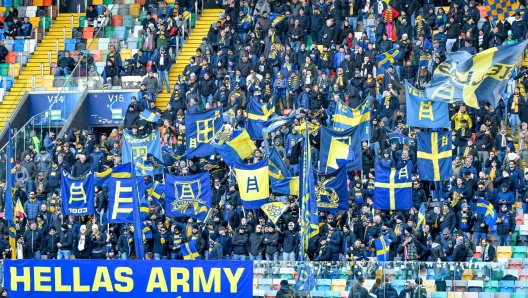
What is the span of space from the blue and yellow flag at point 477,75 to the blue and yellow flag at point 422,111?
357 cm

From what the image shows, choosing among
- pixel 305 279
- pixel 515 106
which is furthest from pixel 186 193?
pixel 515 106

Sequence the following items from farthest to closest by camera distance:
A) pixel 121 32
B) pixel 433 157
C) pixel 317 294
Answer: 1. pixel 121 32
2. pixel 433 157
3. pixel 317 294

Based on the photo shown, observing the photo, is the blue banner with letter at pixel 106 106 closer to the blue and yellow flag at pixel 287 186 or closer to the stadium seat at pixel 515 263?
the blue and yellow flag at pixel 287 186

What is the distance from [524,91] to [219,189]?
959 cm

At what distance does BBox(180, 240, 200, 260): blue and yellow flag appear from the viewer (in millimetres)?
37094

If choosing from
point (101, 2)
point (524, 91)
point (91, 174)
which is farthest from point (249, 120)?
point (101, 2)

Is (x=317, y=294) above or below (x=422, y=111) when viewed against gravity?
below

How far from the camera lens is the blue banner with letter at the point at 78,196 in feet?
126

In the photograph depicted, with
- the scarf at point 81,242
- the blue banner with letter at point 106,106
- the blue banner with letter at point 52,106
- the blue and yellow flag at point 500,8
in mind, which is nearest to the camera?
the scarf at point 81,242

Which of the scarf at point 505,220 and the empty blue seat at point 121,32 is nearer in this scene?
the scarf at point 505,220

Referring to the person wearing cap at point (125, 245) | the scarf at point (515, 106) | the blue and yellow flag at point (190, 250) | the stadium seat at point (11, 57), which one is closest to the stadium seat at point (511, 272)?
the blue and yellow flag at point (190, 250)

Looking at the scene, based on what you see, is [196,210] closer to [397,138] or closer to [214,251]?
[214,251]

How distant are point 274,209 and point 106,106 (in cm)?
1229

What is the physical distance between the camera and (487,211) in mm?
36469
